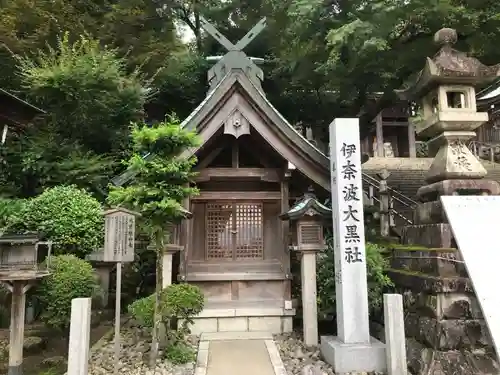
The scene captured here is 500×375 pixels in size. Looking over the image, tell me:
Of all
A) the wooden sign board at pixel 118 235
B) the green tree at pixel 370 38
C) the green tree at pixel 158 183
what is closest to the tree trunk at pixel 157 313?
the green tree at pixel 158 183

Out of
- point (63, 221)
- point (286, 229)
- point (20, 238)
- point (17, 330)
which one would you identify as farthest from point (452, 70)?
point (17, 330)

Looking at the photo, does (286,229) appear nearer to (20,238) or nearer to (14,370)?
(20,238)

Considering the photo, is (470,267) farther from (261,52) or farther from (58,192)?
(261,52)

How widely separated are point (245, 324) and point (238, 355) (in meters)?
1.64

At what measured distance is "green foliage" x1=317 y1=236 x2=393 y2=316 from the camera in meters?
7.48

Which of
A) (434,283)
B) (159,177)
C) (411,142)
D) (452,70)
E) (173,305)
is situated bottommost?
(173,305)

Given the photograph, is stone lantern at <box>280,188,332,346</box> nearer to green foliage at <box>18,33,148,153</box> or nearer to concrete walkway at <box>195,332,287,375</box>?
concrete walkway at <box>195,332,287,375</box>

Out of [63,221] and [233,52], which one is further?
[233,52]

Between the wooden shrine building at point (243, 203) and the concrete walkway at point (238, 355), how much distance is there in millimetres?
554

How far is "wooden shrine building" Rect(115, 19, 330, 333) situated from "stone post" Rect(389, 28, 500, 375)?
6.94ft

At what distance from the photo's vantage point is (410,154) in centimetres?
2628

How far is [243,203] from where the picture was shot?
372 inches

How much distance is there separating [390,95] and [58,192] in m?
14.5

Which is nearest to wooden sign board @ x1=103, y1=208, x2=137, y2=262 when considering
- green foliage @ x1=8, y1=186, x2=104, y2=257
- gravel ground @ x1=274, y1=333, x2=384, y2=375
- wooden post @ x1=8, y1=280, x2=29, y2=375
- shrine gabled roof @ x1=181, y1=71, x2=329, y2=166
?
wooden post @ x1=8, y1=280, x2=29, y2=375
